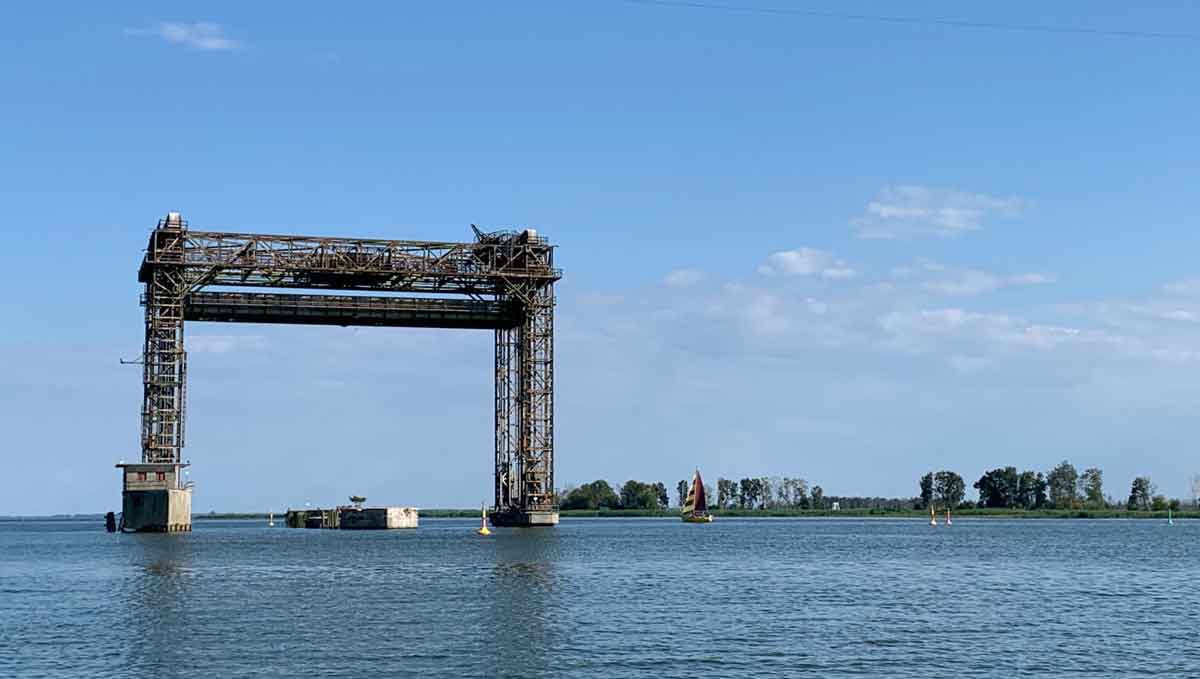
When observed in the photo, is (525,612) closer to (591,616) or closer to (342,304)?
(591,616)

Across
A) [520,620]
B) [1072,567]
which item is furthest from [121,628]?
[1072,567]

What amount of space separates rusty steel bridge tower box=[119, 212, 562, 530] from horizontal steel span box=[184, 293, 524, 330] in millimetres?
77

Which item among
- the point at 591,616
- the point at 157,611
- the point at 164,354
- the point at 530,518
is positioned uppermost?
the point at 164,354

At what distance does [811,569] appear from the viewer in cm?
6938

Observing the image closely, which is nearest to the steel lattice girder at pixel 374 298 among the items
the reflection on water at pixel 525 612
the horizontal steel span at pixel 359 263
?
the horizontal steel span at pixel 359 263

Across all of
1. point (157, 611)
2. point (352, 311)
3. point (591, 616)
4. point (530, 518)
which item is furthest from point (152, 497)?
point (591, 616)

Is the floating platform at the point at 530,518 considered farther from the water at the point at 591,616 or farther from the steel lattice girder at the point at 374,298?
the water at the point at 591,616

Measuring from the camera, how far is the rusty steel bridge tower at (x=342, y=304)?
10200 centimetres

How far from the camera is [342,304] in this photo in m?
109

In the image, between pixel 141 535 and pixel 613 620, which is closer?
pixel 613 620

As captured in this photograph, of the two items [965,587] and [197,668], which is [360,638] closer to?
[197,668]

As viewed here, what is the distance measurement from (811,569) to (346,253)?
171ft

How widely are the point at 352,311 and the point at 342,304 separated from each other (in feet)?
2.99

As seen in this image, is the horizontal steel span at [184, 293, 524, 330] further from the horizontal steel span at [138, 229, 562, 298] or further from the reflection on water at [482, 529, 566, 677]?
the reflection on water at [482, 529, 566, 677]
